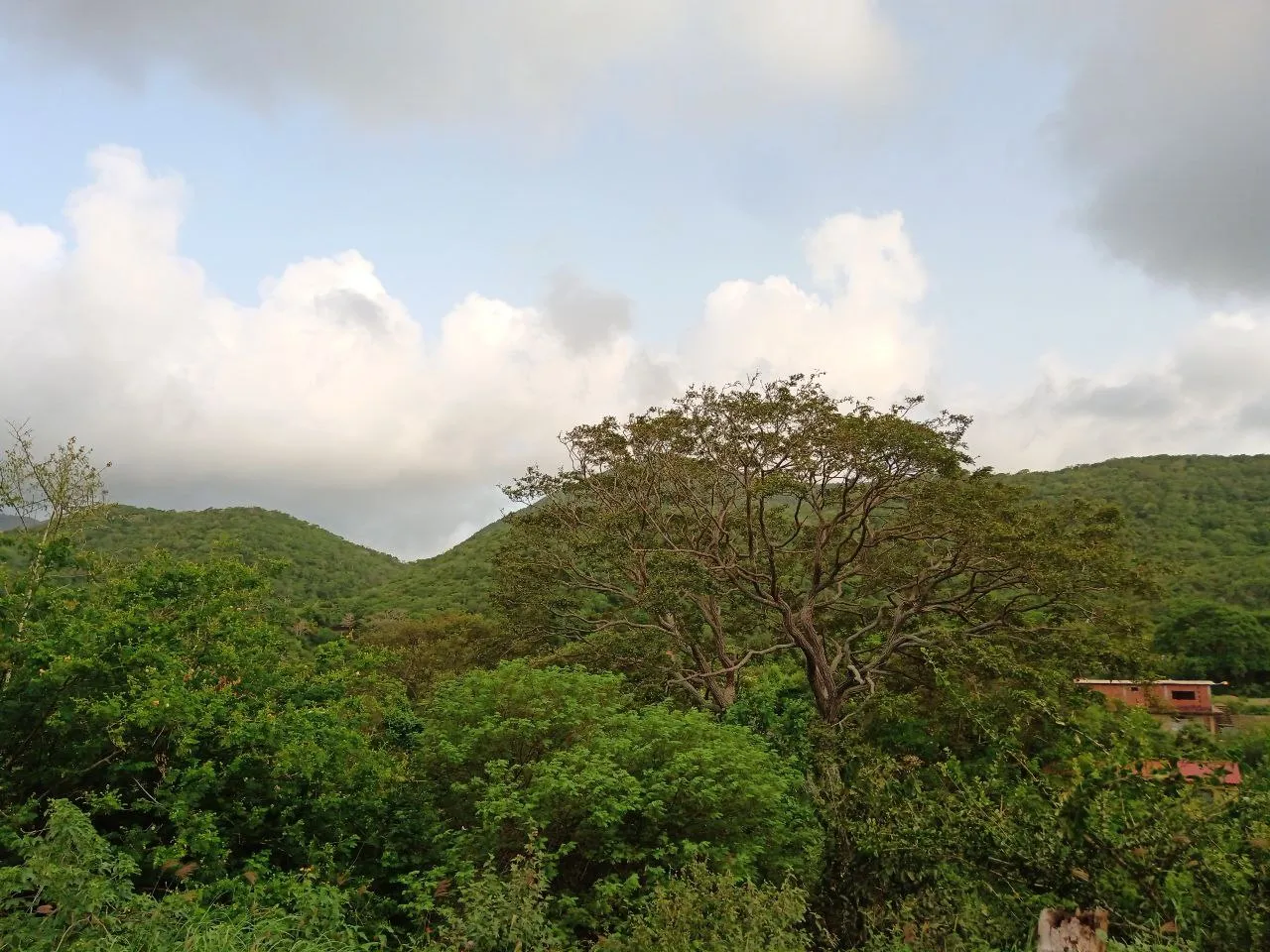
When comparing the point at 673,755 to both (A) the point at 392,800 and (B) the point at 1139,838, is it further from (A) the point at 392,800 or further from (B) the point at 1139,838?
(B) the point at 1139,838

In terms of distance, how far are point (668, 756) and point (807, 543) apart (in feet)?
34.7

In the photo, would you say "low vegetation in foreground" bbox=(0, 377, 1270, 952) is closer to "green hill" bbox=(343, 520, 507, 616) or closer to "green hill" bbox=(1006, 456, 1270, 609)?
"green hill" bbox=(343, 520, 507, 616)

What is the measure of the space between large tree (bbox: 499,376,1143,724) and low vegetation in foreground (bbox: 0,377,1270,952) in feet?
0.36

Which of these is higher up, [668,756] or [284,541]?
[284,541]

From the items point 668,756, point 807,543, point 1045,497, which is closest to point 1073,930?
point 668,756

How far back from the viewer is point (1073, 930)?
4664mm

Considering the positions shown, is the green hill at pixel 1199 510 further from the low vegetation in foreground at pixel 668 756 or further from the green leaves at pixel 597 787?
the green leaves at pixel 597 787

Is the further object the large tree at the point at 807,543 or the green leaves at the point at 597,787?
the large tree at the point at 807,543

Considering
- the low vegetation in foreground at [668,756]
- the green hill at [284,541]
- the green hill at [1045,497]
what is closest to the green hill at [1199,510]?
the green hill at [1045,497]

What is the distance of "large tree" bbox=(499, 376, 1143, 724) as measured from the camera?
601 inches

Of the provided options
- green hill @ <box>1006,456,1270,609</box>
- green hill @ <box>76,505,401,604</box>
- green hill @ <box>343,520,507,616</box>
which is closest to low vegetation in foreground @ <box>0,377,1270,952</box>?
green hill @ <box>343,520,507,616</box>

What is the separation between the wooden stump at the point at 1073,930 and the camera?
4590mm

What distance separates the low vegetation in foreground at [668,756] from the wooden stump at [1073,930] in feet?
0.72

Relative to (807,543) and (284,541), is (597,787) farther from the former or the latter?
(284,541)
